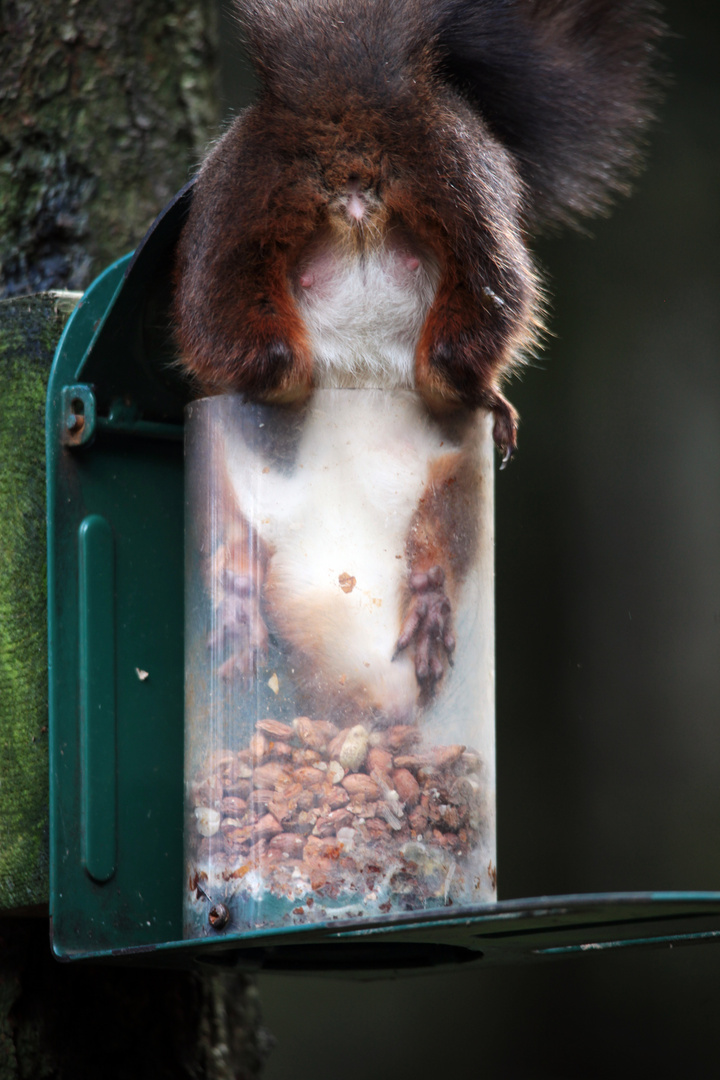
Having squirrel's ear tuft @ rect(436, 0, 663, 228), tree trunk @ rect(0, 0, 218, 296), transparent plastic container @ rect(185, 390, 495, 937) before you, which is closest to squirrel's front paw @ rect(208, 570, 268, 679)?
transparent plastic container @ rect(185, 390, 495, 937)

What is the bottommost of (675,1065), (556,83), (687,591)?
(675,1065)

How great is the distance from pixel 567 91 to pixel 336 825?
88 cm

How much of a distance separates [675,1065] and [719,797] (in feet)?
2.31

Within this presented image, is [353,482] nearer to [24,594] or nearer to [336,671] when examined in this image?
[336,671]

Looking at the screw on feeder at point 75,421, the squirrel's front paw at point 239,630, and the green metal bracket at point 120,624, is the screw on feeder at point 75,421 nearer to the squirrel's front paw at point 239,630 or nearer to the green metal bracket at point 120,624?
the green metal bracket at point 120,624

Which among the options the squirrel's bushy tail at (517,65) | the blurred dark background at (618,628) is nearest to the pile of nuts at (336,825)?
the squirrel's bushy tail at (517,65)

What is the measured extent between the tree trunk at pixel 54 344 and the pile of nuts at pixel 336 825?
25 cm

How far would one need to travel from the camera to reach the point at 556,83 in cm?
144

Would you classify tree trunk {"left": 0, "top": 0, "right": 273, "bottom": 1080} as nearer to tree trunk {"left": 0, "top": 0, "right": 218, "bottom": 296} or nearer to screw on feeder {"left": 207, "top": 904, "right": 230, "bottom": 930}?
tree trunk {"left": 0, "top": 0, "right": 218, "bottom": 296}

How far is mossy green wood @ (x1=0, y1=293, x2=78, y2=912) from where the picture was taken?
132 centimetres

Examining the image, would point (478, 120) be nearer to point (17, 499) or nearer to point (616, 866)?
point (17, 499)

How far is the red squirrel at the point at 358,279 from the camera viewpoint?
3.93 feet

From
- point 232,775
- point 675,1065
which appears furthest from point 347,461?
point 675,1065

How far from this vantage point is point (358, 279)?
1229 mm
